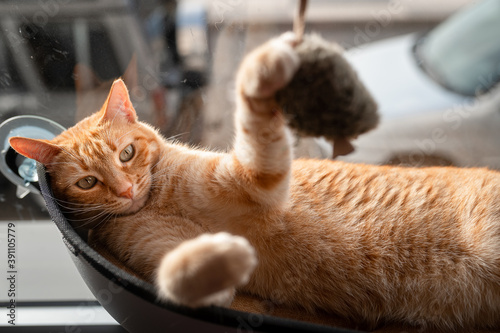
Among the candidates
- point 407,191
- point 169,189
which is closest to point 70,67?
point 169,189

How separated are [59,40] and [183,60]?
0.46m

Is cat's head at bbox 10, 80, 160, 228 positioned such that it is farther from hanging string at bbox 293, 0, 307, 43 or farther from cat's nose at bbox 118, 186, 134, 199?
hanging string at bbox 293, 0, 307, 43

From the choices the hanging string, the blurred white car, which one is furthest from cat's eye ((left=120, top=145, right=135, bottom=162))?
the blurred white car

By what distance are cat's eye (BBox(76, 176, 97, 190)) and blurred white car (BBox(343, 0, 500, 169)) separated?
1023 millimetres

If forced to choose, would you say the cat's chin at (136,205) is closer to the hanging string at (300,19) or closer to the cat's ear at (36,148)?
the cat's ear at (36,148)

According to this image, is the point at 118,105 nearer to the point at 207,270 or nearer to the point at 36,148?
the point at 36,148

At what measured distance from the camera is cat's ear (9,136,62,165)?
92 cm

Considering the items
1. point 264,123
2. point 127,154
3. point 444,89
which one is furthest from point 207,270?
point 444,89

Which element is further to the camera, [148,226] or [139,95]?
[139,95]

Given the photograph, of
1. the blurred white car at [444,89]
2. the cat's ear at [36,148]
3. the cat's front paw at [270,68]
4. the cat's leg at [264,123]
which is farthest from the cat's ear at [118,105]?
the blurred white car at [444,89]

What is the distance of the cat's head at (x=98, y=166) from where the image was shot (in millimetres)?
964

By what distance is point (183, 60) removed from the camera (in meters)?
1.62

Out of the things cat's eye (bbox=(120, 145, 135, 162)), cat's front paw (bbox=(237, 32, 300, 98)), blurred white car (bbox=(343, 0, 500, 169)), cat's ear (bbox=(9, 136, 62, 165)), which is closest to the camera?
cat's front paw (bbox=(237, 32, 300, 98))

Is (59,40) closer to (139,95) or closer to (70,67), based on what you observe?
(70,67)
